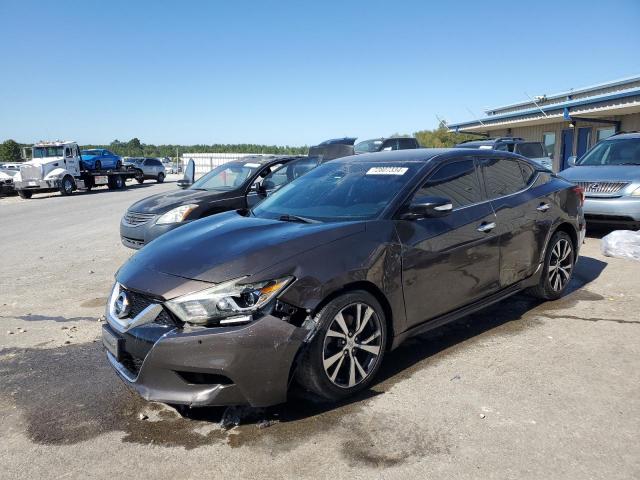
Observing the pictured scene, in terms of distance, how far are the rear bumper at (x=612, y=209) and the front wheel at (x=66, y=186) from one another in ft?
76.0

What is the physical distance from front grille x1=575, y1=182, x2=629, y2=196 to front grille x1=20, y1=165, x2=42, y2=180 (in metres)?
22.9

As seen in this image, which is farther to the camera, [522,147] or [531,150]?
[531,150]

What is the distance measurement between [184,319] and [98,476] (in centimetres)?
92

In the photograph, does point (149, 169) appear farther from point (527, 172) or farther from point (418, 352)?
point (418, 352)

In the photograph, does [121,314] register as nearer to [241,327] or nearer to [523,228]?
[241,327]

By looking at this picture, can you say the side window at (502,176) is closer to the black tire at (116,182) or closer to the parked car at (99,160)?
the parked car at (99,160)

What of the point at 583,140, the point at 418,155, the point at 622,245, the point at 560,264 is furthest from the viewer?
the point at 583,140

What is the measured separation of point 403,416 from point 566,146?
19.7 meters

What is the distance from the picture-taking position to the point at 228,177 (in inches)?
348

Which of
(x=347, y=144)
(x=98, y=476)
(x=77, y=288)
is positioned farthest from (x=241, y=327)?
(x=347, y=144)

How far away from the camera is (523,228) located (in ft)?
16.0

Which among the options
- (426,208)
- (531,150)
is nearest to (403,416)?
(426,208)

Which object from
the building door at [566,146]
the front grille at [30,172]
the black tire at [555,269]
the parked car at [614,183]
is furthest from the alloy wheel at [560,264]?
the front grille at [30,172]

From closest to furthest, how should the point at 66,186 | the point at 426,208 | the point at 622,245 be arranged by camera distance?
the point at 426,208 < the point at 622,245 < the point at 66,186
